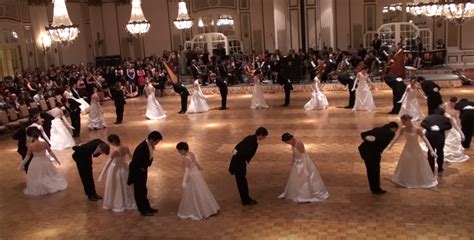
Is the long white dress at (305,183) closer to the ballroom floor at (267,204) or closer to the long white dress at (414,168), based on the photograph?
the ballroom floor at (267,204)

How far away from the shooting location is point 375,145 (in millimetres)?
8133

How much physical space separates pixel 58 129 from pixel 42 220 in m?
5.18

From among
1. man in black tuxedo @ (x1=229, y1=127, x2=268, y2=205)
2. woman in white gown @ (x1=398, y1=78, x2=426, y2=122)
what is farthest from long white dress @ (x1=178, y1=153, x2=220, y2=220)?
woman in white gown @ (x1=398, y1=78, x2=426, y2=122)

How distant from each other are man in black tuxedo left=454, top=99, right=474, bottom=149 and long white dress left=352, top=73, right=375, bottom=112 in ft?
15.4

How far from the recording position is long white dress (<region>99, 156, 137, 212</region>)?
828 cm

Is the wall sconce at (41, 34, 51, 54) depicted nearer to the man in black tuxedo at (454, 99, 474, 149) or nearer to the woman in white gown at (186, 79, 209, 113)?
the woman in white gown at (186, 79, 209, 113)

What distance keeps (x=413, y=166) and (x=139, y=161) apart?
4227 millimetres

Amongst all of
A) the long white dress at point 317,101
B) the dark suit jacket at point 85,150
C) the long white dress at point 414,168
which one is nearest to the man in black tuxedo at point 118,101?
the long white dress at point 317,101

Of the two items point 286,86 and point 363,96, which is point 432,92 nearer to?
point 363,96

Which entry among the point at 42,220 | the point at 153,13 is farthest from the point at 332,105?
the point at 153,13

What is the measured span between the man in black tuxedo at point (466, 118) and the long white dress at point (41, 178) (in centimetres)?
737

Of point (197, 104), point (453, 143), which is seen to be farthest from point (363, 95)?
point (453, 143)

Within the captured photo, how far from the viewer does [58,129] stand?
13188 millimetres

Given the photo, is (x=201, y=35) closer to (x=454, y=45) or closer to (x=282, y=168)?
(x=454, y=45)
